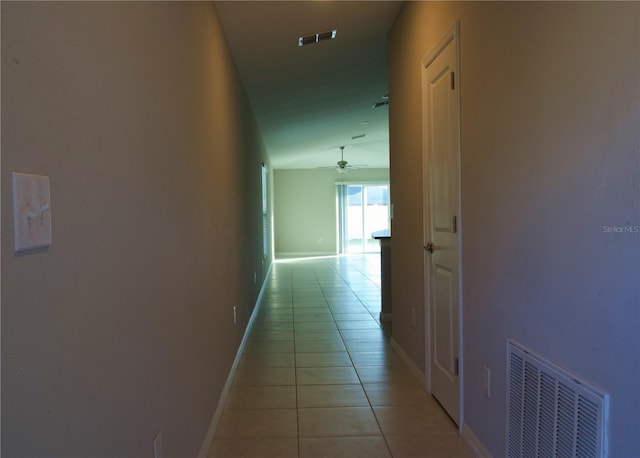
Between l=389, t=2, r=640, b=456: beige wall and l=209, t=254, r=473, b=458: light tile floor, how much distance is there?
40 centimetres

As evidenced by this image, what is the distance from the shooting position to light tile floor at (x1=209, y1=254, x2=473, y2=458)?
2145mm

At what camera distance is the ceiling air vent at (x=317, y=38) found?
3.15m

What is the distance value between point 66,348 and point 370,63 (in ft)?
12.6

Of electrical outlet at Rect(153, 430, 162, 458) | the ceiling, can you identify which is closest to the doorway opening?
the ceiling

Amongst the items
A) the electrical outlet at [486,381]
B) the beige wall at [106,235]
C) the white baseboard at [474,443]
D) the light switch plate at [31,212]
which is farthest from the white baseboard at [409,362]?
the light switch plate at [31,212]

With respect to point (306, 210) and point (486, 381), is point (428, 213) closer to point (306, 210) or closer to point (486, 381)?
point (486, 381)

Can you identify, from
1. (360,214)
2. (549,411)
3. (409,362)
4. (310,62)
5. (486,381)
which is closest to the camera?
(549,411)

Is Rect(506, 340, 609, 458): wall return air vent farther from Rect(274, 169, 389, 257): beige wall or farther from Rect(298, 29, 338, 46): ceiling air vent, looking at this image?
Rect(274, 169, 389, 257): beige wall

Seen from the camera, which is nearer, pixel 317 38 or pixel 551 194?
pixel 551 194

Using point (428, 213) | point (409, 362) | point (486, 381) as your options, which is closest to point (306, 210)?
point (409, 362)

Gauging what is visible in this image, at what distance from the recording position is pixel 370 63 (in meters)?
4.08

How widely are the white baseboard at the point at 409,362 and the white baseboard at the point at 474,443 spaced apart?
0.70 m

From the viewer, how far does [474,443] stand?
2.04 metres

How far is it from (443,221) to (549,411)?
1.22 meters
